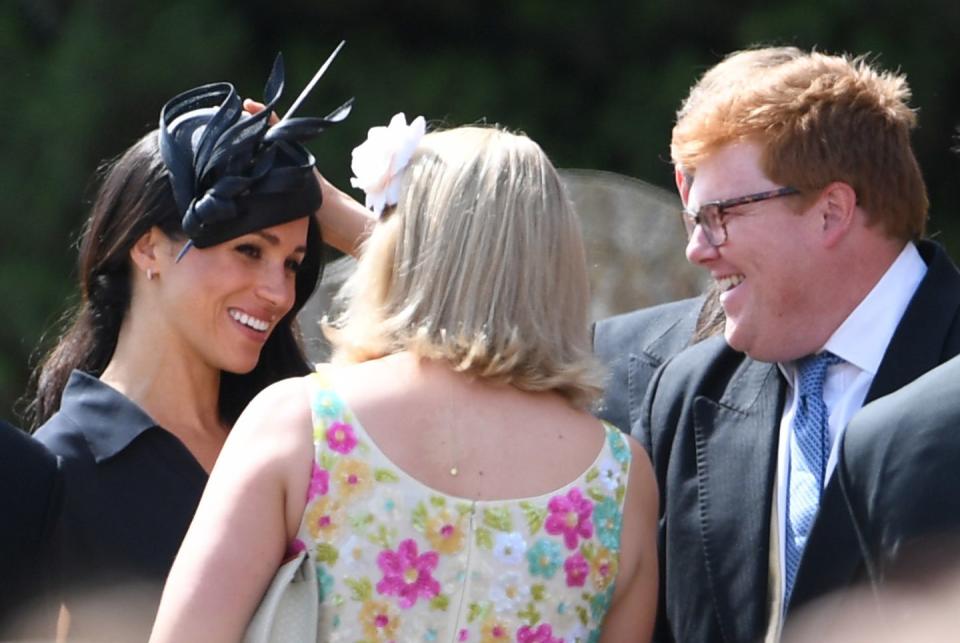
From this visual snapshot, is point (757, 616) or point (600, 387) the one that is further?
point (757, 616)

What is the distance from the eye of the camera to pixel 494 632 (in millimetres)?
2252

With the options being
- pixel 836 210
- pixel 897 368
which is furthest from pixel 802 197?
pixel 897 368

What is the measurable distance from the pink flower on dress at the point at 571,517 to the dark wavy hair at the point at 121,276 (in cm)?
111

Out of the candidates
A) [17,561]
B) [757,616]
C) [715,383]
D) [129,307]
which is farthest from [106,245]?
[757,616]

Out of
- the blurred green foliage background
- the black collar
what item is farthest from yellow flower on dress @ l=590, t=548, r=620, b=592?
the blurred green foliage background

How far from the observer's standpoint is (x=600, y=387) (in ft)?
7.74

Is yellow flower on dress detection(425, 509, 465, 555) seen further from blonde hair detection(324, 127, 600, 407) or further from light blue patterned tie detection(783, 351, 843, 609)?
light blue patterned tie detection(783, 351, 843, 609)

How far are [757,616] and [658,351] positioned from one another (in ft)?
2.67

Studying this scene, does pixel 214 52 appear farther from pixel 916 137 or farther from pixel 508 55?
pixel 916 137

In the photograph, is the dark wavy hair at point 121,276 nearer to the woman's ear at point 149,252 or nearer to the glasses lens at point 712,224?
the woman's ear at point 149,252

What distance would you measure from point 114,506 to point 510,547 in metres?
0.90

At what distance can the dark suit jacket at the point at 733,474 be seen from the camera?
2.70 m

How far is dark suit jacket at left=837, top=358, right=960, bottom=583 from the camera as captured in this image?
1921 mm

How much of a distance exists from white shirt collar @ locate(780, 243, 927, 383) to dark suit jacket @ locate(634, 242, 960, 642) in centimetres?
4
